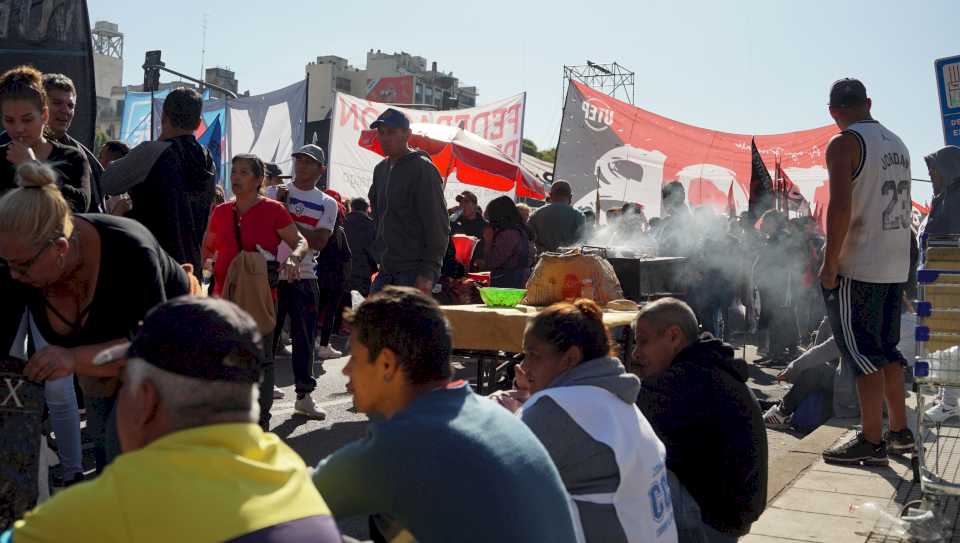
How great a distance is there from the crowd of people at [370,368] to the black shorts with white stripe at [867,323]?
0.01 meters

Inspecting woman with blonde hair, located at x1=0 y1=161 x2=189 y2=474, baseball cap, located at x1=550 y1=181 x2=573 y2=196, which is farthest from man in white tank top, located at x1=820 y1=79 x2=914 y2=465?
baseball cap, located at x1=550 y1=181 x2=573 y2=196

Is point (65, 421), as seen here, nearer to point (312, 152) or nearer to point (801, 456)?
point (312, 152)

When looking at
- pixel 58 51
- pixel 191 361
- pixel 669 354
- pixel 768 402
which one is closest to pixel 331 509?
pixel 191 361

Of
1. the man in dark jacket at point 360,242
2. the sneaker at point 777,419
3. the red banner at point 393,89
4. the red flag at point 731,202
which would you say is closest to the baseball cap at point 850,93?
the sneaker at point 777,419

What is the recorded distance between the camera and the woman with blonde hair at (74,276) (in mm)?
2975

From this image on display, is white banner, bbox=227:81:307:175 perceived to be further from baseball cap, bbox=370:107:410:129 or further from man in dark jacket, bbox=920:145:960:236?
man in dark jacket, bbox=920:145:960:236

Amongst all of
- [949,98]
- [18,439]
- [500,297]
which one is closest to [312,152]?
[500,297]

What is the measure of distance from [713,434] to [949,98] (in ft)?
17.3

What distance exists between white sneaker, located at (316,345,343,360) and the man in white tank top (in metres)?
5.98

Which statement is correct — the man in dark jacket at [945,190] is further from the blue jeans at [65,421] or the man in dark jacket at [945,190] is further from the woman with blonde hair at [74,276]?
the woman with blonde hair at [74,276]

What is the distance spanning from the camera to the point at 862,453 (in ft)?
19.2

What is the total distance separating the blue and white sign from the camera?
299 inches

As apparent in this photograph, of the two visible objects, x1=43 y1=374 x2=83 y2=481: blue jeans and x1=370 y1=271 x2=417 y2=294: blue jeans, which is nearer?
x1=43 y1=374 x2=83 y2=481: blue jeans

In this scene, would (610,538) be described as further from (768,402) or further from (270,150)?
(270,150)
